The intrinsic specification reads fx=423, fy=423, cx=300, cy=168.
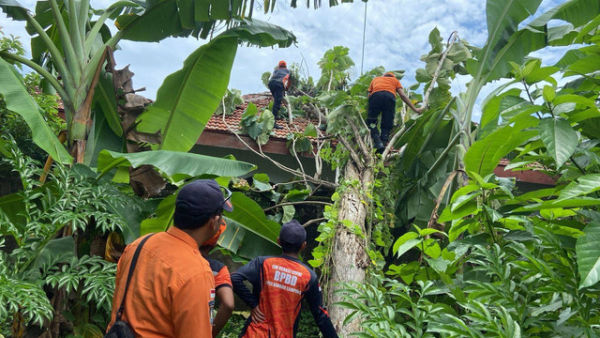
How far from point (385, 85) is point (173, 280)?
536 centimetres

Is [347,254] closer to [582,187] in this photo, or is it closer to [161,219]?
[161,219]

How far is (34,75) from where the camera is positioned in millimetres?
6102

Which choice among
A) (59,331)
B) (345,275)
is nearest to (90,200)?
(59,331)

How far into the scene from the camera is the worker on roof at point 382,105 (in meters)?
6.37

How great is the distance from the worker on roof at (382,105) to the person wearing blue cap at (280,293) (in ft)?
11.3

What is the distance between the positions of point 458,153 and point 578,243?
12.3ft

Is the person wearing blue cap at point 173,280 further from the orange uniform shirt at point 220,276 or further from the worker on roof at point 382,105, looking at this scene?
the worker on roof at point 382,105

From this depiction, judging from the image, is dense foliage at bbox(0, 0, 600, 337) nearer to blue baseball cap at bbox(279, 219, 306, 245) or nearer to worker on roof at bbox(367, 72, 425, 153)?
worker on roof at bbox(367, 72, 425, 153)

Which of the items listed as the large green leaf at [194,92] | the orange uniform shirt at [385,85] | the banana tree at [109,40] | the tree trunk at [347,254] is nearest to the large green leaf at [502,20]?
the orange uniform shirt at [385,85]

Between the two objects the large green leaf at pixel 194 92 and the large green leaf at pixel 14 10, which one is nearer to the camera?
the large green leaf at pixel 14 10

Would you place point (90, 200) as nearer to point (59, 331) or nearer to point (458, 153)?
point (59, 331)

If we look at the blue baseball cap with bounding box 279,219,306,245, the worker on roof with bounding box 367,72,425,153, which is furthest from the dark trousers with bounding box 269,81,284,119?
the blue baseball cap with bounding box 279,219,306,245

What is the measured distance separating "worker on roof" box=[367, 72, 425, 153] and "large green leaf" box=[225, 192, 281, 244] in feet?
7.57

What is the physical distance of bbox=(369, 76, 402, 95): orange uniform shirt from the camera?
638 cm
